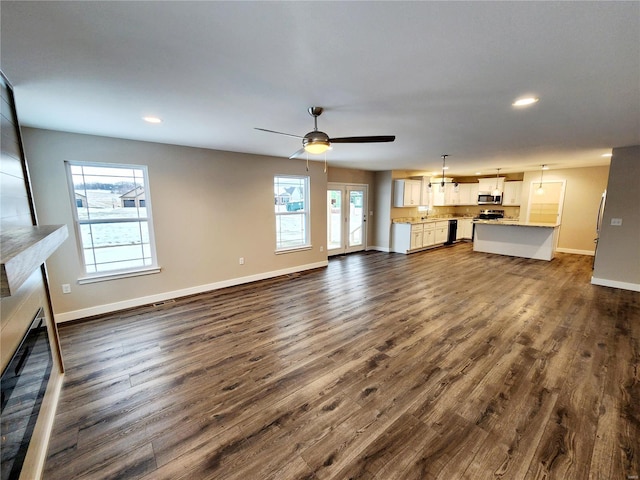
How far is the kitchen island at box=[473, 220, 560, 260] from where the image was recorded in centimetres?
674

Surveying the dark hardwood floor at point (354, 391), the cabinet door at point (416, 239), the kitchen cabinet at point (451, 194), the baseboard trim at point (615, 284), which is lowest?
the dark hardwood floor at point (354, 391)

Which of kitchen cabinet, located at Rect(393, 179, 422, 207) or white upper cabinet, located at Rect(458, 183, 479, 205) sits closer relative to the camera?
kitchen cabinet, located at Rect(393, 179, 422, 207)

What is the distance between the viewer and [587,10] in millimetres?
1257

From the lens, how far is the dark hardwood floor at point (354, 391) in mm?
1646

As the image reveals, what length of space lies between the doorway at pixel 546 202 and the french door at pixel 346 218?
5225 mm

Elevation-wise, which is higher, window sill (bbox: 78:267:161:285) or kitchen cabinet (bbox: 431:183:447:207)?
kitchen cabinet (bbox: 431:183:447:207)

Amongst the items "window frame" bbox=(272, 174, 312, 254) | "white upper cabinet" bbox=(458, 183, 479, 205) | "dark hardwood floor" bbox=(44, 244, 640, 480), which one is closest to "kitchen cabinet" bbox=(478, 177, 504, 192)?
"white upper cabinet" bbox=(458, 183, 479, 205)

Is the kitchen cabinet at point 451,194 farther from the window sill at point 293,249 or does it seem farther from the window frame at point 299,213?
the window sill at point 293,249

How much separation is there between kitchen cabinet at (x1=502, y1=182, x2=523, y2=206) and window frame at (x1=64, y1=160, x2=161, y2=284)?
10.3m

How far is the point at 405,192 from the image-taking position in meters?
8.00

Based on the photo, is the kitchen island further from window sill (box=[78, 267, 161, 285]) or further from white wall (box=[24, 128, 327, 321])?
window sill (box=[78, 267, 161, 285])

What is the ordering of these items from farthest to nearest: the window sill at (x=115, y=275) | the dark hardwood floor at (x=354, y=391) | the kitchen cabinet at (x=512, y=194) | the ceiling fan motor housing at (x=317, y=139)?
the kitchen cabinet at (x=512, y=194) → the window sill at (x=115, y=275) → the ceiling fan motor housing at (x=317, y=139) → the dark hardwood floor at (x=354, y=391)

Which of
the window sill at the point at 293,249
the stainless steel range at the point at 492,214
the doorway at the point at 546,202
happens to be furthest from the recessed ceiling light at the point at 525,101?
the stainless steel range at the point at 492,214

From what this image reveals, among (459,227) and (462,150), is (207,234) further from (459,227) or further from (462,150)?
(459,227)
